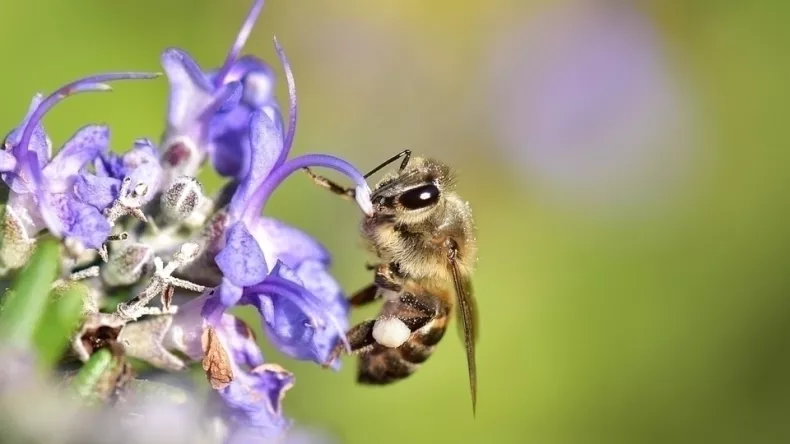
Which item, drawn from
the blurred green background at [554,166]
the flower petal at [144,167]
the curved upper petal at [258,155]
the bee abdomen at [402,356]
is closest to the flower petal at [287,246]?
the curved upper petal at [258,155]

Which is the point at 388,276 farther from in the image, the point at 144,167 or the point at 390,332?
the point at 144,167

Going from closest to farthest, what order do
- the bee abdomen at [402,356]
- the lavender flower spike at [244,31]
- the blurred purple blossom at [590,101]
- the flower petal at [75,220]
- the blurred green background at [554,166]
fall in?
the flower petal at [75,220] → the lavender flower spike at [244,31] → the bee abdomen at [402,356] → the blurred green background at [554,166] → the blurred purple blossom at [590,101]

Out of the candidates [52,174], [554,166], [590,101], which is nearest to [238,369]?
[52,174]

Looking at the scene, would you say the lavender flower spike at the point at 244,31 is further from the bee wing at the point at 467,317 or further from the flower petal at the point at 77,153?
the bee wing at the point at 467,317

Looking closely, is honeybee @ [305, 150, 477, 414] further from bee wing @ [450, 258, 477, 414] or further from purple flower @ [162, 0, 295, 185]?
purple flower @ [162, 0, 295, 185]

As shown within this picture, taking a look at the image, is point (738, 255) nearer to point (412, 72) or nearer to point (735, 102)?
point (735, 102)

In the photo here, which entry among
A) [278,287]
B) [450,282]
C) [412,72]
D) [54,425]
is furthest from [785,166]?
[54,425]
